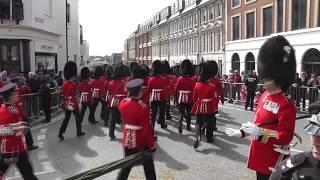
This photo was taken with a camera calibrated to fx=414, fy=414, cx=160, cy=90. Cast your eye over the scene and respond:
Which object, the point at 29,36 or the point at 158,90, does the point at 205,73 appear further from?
the point at 29,36

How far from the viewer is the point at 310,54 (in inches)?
943

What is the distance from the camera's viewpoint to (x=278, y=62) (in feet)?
15.1

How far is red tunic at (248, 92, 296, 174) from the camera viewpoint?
420cm

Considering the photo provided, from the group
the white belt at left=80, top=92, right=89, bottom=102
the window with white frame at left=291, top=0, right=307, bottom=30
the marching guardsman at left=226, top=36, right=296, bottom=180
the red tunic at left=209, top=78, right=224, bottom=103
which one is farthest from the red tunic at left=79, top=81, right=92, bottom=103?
the window with white frame at left=291, top=0, right=307, bottom=30

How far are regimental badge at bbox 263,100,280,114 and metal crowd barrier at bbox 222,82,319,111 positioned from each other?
9162 millimetres

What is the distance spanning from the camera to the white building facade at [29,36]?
21.6 meters

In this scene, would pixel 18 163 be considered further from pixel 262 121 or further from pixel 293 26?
pixel 293 26

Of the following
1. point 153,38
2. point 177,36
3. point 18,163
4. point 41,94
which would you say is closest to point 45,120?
point 41,94

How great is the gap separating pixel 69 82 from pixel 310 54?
17.3 m

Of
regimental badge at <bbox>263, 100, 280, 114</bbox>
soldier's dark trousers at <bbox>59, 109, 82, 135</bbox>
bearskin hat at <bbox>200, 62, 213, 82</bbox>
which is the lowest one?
soldier's dark trousers at <bbox>59, 109, 82, 135</bbox>

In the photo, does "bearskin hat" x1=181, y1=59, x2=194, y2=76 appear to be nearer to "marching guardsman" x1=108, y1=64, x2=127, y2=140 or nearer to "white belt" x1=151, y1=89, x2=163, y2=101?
"white belt" x1=151, y1=89, x2=163, y2=101

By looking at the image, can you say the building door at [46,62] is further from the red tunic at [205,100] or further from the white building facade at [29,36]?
the red tunic at [205,100]

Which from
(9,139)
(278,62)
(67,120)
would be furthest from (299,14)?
(9,139)

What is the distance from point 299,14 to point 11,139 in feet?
72.6
